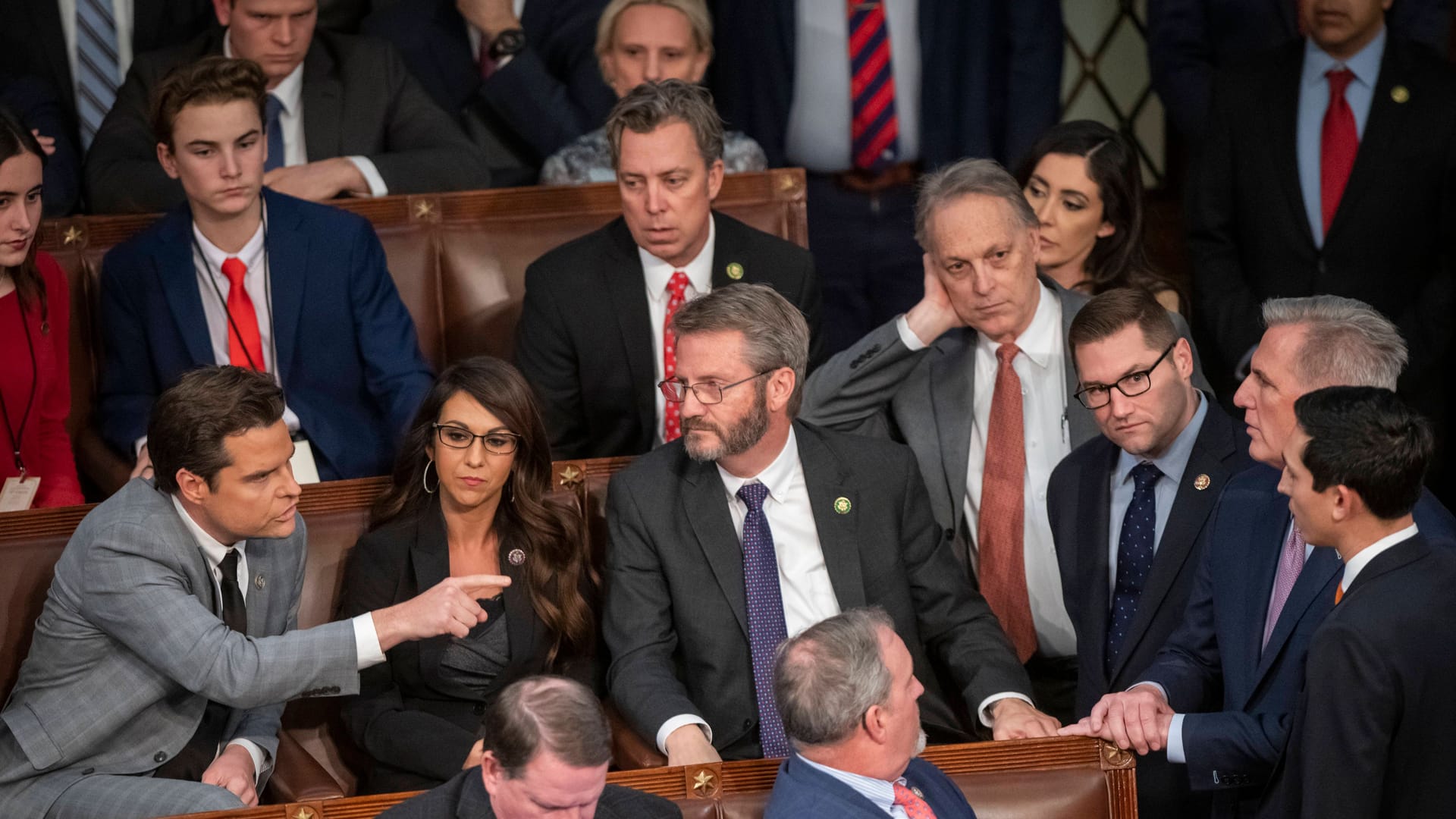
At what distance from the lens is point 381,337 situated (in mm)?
3902

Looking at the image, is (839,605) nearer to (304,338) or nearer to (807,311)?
(807,311)

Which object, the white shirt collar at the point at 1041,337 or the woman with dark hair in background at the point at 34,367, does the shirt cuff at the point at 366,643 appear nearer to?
the woman with dark hair in background at the point at 34,367

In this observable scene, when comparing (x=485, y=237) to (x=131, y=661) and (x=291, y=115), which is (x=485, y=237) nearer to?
(x=291, y=115)

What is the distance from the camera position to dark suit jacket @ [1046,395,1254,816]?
3082mm

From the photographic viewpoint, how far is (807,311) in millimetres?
3939

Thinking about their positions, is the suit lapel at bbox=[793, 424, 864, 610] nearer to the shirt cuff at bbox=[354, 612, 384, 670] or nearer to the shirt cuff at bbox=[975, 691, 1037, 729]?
the shirt cuff at bbox=[975, 691, 1037, 729]

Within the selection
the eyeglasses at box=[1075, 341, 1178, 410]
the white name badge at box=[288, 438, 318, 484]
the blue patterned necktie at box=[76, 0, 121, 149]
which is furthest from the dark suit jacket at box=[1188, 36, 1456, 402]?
the blue patterned necktie at box=[76, 0, 121, 149]

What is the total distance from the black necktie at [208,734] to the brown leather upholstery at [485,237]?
127 cm

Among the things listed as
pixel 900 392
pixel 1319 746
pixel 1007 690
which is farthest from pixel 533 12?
pixel 1319 746

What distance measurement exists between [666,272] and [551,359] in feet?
1.08

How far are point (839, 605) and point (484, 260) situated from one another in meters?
1.52

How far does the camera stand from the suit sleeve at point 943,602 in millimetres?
3170

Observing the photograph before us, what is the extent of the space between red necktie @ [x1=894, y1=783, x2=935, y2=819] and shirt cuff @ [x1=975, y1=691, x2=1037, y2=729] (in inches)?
21.5

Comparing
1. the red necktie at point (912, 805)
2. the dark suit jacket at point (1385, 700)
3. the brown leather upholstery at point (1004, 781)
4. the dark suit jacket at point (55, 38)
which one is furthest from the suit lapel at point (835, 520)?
the dark suit jacket at point (55, 38)
